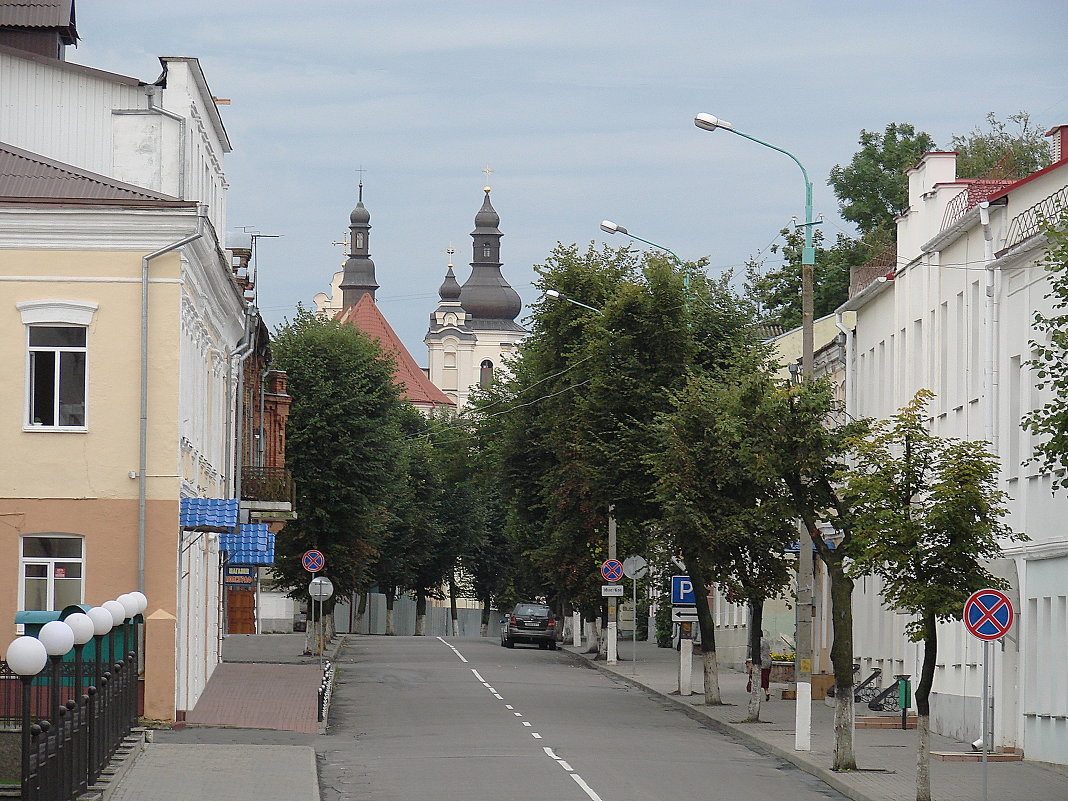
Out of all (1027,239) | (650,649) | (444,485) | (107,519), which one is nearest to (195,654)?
(107,519)

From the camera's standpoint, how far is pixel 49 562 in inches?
1062

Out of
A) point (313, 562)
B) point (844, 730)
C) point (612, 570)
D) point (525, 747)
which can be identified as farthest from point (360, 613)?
point (844, 730)

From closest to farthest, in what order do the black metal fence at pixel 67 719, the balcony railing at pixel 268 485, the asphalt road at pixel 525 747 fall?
the black metal fence at pixel 67 719
the asphalt road at pixel 525 747
the balcony railing at pixel 268 485

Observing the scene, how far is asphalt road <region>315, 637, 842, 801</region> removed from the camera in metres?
20.2

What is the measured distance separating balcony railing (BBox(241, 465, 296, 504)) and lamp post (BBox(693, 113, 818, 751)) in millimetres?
16738

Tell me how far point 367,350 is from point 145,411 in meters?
28.7

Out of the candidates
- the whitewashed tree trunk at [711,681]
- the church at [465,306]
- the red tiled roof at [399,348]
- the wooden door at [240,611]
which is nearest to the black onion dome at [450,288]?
the church at [465,306]

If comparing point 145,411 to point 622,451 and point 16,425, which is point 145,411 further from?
point 622,451

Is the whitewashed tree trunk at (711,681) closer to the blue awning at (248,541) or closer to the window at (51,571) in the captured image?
the blue awning at (248,541)

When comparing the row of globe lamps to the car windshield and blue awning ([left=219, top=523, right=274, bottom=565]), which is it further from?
the car windshield

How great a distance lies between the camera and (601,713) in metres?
32.9

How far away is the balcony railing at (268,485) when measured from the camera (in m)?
40.9

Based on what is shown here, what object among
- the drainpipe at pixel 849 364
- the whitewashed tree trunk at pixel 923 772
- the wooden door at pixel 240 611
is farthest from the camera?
the wooden door at pixel 240 611

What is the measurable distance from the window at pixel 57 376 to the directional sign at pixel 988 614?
14.6 metres
